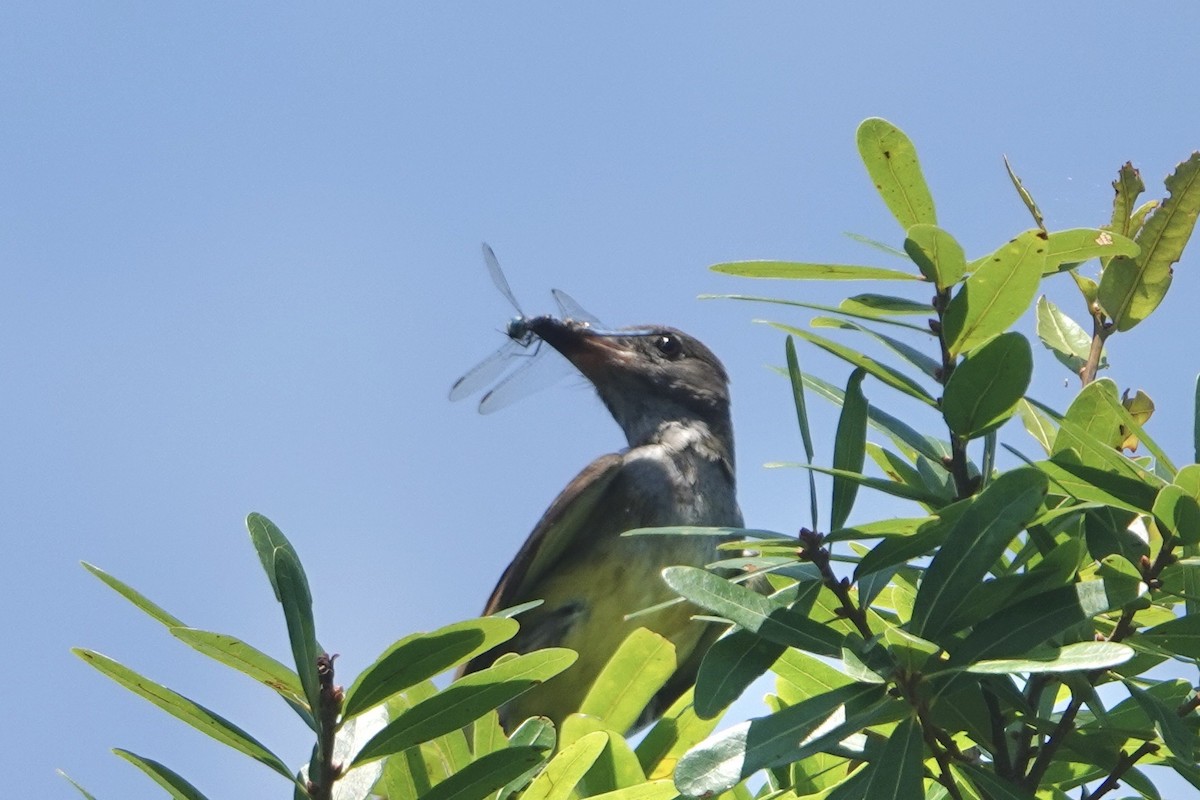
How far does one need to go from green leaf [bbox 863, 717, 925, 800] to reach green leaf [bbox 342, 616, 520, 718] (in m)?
0.59

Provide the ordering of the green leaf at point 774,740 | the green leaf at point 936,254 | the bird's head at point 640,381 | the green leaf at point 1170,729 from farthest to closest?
1. the bird's head at point 640,381
2. the green leaf at point 936,254
3. the green leaf at point 1170,729
4. the green leaf at point 774,740

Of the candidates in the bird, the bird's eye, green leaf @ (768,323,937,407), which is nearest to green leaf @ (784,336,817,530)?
green leaf @ (768,323,937,407)

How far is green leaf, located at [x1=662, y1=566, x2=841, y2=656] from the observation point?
2115 millimetres

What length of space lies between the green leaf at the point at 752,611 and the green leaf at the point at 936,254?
623mm

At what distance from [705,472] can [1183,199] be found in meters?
5.18

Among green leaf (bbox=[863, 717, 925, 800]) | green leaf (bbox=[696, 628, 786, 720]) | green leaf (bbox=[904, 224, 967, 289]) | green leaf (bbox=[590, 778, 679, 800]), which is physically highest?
green leaf (bbox=[904, 224, 967, 289])

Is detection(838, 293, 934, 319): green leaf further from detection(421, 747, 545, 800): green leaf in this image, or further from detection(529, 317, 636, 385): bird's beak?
detection(529, 317, 636, 385): bird's beak

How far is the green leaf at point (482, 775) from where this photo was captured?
2.29 m

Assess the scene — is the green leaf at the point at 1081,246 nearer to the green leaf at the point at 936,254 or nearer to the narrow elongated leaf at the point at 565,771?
the green leaf at the point at 936,254

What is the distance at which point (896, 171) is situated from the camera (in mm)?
2494

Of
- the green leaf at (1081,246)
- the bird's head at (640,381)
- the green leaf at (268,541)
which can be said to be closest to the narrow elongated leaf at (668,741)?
the green leaf at (268,541)

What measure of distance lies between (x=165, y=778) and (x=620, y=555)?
185 inches

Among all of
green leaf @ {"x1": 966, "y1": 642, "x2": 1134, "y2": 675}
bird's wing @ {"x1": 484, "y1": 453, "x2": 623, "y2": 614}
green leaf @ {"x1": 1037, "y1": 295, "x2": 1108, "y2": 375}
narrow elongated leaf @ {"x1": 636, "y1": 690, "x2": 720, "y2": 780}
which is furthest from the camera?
bird's wing @ {"x1": 484, "y1": 453, "x2": 623, "y2": 614}

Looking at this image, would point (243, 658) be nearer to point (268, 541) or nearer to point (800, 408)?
point (268, 541)
